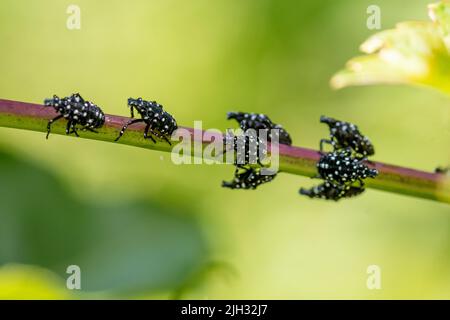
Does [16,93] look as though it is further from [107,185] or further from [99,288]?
[99,288]

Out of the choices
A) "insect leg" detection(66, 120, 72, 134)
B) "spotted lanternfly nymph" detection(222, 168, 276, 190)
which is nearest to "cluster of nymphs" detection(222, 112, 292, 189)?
"spotted lanternfly nymph" detection(222, 168, 276, 190)

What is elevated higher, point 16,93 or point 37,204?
point 16,93

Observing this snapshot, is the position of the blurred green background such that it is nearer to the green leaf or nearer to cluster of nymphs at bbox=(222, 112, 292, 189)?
cluster of nymphs at bbox=(222, 112, 292, 189)

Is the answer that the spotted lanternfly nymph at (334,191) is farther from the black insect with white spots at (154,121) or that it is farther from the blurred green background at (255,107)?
the blurred green background at (255,107)

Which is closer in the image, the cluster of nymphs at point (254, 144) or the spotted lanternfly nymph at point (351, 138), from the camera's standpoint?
the cluster of nymphs at point (254, 144)

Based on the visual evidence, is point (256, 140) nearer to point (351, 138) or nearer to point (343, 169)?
point (343, 169)

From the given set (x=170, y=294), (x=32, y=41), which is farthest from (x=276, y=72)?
(x=170, y=294)

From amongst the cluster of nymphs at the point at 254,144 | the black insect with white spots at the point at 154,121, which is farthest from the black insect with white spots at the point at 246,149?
the black insect with white spots at the point at 154,121

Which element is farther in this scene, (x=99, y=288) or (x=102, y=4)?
(x=102, y=4)
